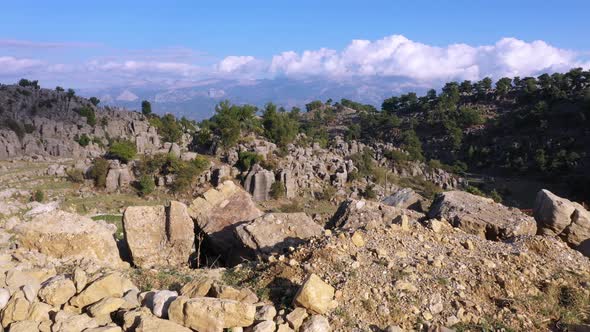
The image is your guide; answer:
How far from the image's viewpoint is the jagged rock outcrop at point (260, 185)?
33356 millimetres

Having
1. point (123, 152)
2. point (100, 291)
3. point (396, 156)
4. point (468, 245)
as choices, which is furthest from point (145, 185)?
point (396, 156)

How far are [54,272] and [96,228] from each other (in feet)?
5.88

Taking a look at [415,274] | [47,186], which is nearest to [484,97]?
[47,186]

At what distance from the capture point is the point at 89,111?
4975 centimetres

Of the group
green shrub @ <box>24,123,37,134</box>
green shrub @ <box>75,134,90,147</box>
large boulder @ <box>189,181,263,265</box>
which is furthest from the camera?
green shrub @ <box>75,134,90,147</box>

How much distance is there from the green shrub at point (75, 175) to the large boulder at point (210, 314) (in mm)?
30467

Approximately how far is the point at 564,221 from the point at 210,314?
950 cm

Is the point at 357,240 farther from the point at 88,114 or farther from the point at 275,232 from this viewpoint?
the point at 88,114

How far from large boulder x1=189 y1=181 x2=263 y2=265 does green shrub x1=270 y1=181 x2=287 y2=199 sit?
20774 mm

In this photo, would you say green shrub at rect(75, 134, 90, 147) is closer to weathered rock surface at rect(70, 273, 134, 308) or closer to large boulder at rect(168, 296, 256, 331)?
weathered rock surface at rect(70, 273, 134, 308)

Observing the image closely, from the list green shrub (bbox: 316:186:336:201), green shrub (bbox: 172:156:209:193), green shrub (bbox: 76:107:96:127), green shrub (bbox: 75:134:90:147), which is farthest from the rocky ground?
green shrub (bbox: 76:107:96:127)

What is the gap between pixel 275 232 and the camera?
9.92 meters

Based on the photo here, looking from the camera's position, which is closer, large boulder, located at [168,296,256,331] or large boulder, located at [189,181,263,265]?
large boulder, located at [168,296,256,331]

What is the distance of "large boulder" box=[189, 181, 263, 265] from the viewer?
1069cm
